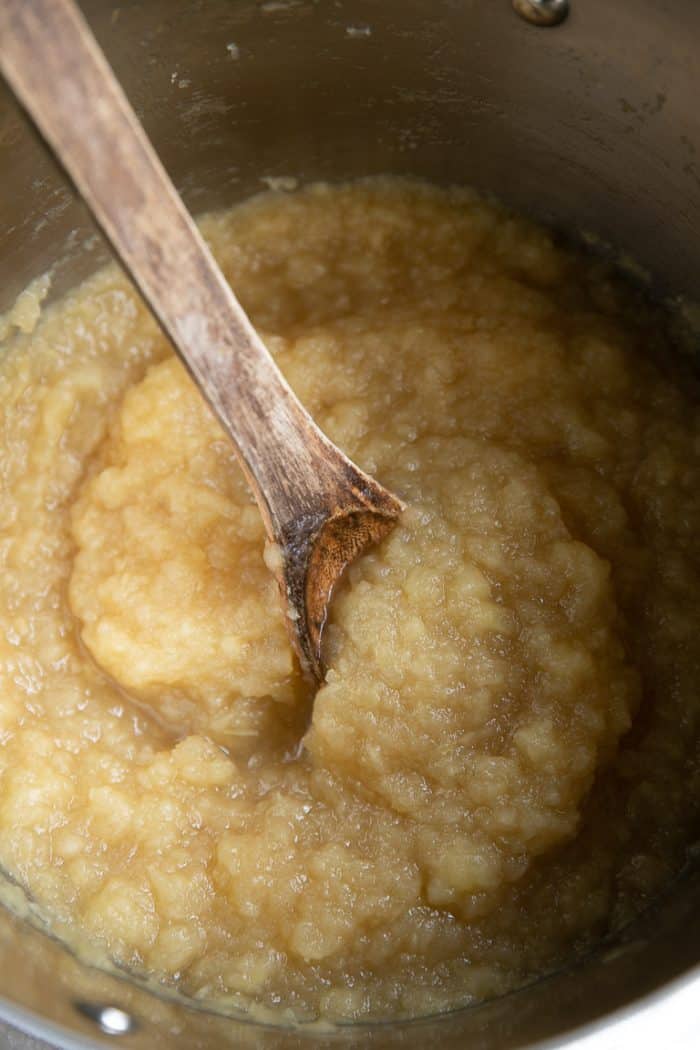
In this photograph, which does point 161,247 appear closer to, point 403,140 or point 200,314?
point 200,314

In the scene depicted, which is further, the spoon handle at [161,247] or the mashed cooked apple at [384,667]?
the mashed cooked apple at [384,667]

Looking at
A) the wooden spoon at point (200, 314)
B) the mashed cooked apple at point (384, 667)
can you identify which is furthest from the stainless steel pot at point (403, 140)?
the wooden spoon at point (200, 314)

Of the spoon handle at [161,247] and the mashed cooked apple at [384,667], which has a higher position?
the spoon handle at [161,247]

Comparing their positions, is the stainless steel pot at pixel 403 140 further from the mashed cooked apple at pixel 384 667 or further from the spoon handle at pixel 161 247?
the spoon handle at pixel 161 247

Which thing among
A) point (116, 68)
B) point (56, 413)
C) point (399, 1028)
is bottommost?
point (399, 1028)

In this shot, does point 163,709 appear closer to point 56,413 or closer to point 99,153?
point 56,413

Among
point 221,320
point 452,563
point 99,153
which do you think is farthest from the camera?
point 452,563

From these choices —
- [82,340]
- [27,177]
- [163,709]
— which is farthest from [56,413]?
[163,709]
